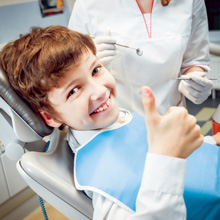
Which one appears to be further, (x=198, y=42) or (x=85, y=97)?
(x=198, y=42)

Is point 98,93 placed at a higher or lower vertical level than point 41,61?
lower

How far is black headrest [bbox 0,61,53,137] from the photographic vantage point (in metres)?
0.92

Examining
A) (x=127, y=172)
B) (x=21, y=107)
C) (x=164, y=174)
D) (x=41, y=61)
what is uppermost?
(x=41, y=61)

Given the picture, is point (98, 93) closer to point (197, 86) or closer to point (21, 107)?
point (21, 107)

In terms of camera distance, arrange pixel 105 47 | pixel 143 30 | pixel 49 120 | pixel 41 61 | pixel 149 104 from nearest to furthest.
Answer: pixel 149 104, pixel 41 61, pixel 49 120, pixel 105 47, pixel 143 30

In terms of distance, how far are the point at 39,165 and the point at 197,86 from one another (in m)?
0.71

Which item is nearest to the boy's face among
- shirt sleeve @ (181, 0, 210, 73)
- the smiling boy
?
the smiling boy

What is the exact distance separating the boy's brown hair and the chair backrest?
0.02 meters

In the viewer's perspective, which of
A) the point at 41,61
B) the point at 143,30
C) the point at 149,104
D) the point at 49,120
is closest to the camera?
the point at 149,104

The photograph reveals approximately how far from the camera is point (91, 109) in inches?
37.0

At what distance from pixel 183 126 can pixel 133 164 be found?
0.95 ft

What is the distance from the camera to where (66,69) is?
0.90m

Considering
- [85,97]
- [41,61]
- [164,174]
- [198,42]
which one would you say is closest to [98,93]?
[85,97]

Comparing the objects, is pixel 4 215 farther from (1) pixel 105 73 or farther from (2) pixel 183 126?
(2) pixel 183 126
